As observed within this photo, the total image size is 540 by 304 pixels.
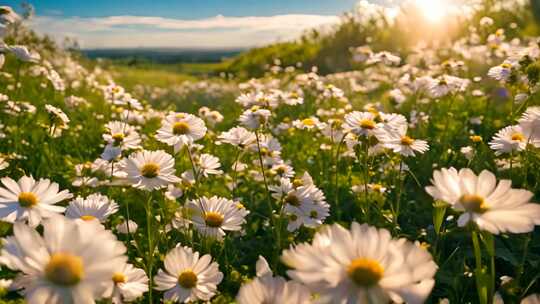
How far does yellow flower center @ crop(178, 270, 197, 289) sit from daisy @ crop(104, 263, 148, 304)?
11 cm

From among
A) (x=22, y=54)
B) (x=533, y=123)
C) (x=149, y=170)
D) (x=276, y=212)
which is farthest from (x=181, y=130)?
(x=533, y=123)

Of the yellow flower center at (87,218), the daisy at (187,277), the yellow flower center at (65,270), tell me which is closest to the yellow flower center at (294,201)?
the daisy at (187,277)

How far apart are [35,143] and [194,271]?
2539 millimetres

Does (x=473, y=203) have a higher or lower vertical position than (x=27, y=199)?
higher

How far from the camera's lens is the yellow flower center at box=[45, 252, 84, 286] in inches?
35.8

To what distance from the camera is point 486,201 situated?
44.4 inches

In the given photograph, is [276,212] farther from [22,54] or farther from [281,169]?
[22,54]

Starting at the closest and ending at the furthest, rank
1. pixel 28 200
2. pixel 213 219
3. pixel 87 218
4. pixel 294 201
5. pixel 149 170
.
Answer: pixel 28 200 → pixel 87 218 → pixel 149 170 → pixel 213 219 → pixel 294 201

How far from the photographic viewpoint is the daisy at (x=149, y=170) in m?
1.69

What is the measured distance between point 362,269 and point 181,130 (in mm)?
1378

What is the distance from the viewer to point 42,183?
4.94 feet

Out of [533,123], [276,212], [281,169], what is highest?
[533,123]

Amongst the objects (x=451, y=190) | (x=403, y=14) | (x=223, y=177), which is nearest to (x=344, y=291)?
(x=451, y=190)

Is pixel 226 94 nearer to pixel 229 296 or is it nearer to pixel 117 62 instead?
pixel 229 296
